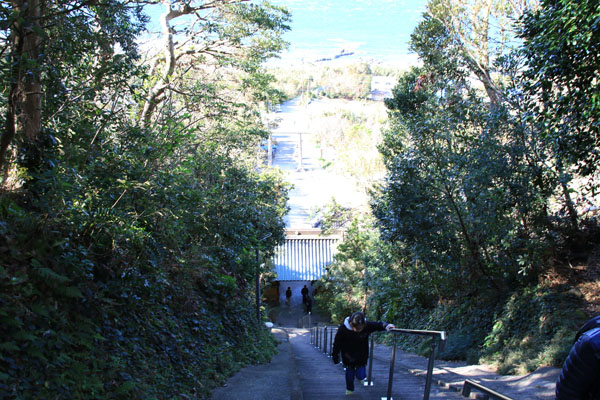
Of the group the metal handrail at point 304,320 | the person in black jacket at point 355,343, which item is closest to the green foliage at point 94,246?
the person in black jacket at point 355,343

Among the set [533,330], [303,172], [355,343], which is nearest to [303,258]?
[303,172]

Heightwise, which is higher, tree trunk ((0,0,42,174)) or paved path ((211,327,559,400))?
tree trunk ((0,0,42,174))

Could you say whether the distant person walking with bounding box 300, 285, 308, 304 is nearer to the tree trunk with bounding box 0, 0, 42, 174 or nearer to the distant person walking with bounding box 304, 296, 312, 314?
the distant person walking with bounding box 304, 296, 312, 314

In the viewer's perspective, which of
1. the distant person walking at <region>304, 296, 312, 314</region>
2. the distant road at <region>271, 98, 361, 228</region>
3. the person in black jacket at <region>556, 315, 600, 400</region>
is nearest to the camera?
the person in black jacket at <region>556, 315, 600, 400</region>

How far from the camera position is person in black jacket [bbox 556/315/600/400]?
8.12 feet

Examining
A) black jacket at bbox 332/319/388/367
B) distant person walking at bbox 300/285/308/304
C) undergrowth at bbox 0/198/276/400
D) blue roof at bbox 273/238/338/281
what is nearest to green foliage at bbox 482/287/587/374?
black jacket at bbox 332/319/388/367

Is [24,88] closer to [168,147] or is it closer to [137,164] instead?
[137,164]

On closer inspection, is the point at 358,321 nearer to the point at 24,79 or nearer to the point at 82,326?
the point at 82,326

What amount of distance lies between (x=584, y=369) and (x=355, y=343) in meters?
4.69

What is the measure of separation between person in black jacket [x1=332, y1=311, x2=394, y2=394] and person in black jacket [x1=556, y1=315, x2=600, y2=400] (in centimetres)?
432

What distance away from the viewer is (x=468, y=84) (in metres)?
13.7

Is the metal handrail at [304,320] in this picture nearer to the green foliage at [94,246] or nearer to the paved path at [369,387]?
the paved path at [369,387]

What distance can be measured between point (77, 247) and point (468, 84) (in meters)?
11.4

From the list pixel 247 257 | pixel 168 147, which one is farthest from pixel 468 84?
pixel 168 147
